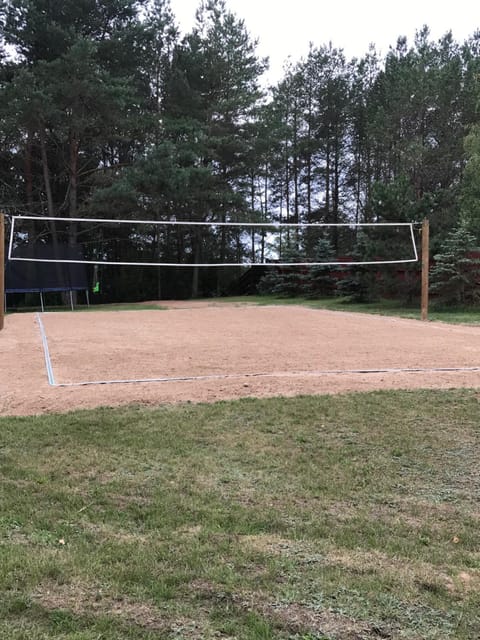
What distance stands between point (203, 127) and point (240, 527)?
19.5 meters

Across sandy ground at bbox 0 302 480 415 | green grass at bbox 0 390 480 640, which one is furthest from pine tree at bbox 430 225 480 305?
green grass at bbox 0 390 480 640

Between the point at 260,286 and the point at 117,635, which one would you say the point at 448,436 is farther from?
the point at 260,286

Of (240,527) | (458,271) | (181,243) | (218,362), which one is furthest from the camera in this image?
(181,243)

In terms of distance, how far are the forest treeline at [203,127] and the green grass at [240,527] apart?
11.5 m

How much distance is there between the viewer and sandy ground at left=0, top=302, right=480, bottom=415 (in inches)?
172

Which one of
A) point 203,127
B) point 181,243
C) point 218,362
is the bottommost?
point 218,362

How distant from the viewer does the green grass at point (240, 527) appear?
1605 millimetres

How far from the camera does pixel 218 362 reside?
5793mm

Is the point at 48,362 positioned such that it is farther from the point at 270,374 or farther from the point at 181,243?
the point at 181,243

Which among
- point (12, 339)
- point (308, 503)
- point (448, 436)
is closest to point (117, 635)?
point (308, 503)

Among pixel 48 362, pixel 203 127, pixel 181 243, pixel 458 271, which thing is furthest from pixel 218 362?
pixel 181 243

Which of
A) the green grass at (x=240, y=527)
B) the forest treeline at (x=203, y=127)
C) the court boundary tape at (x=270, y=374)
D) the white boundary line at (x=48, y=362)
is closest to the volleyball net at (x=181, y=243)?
the forest treeline at (x=203, y=127)

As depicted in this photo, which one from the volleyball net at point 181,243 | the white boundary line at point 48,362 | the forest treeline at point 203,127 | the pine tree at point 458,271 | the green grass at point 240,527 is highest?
the forest treeline at point 203,127

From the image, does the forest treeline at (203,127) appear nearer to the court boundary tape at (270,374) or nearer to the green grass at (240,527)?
the court boundary tape at (270,374)
